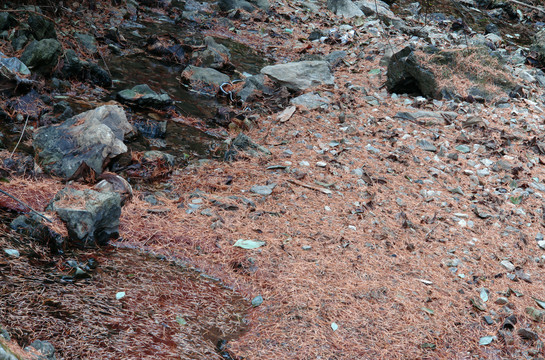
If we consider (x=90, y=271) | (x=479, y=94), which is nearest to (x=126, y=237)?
(x=90, y=271)

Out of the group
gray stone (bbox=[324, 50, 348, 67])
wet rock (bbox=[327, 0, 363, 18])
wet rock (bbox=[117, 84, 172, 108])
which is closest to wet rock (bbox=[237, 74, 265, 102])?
wet rock (bbox=[117, 84, 172, 108])

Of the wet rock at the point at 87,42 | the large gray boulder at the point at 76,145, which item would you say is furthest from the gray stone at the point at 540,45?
the large gray boulder at the point at 76,145

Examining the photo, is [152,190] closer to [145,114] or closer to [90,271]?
[90,271]

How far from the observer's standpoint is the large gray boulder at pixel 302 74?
6.87 m

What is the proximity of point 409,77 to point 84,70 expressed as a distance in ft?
15.4

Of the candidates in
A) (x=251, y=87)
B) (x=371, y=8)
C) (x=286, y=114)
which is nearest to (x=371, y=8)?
(x=371, y=8)

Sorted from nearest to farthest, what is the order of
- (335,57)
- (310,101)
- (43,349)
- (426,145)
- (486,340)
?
1. (43,349)
2. (486,340)
3. (426,145)
4. (310,101)
5. (335,57)

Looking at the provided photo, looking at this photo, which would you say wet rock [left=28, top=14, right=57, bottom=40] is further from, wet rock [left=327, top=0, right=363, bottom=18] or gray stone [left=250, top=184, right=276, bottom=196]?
wet rock [left=327, top=0, right=363, bottom=18]

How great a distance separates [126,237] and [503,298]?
2.92 meters

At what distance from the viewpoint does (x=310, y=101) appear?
6.32 m

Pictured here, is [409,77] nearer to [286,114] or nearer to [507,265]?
[286,114]

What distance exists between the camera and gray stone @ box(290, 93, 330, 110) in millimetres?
6230

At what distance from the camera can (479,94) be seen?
21.6 ft

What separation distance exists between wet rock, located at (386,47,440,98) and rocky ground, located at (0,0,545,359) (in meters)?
0.03
